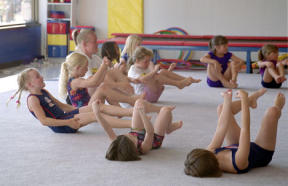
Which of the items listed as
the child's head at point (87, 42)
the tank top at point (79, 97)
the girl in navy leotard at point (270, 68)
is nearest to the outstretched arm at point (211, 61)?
the girl in navy leotard at point (270, 68)

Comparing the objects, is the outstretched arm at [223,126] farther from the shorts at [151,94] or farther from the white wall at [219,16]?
the white wall at [219,16]

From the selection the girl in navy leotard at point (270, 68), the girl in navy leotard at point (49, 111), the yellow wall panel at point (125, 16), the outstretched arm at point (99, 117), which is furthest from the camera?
the yellow wall panel at point (125, 16)

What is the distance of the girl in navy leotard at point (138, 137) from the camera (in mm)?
2654

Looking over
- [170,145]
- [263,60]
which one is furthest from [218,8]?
[170,145]

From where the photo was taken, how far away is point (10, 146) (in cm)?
306

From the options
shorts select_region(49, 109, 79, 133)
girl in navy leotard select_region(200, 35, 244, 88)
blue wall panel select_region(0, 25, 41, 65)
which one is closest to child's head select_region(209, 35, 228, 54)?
girl in navy leotard select_region(200, 35, 244, 88)

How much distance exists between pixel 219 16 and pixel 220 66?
2674 mm

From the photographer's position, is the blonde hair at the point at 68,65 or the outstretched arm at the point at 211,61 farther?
the outstretched arm at the point at 211,61

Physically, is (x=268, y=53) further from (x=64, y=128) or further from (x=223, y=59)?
(x=64, y=128)

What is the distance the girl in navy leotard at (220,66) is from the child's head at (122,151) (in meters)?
2.92

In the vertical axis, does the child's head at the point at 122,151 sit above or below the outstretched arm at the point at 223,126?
below

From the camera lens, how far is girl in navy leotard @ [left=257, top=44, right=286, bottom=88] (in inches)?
212

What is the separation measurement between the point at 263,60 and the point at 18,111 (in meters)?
3.10

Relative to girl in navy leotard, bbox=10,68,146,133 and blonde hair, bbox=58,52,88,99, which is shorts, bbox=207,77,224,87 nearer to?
blonde hair, bbox=58,52,88,99
